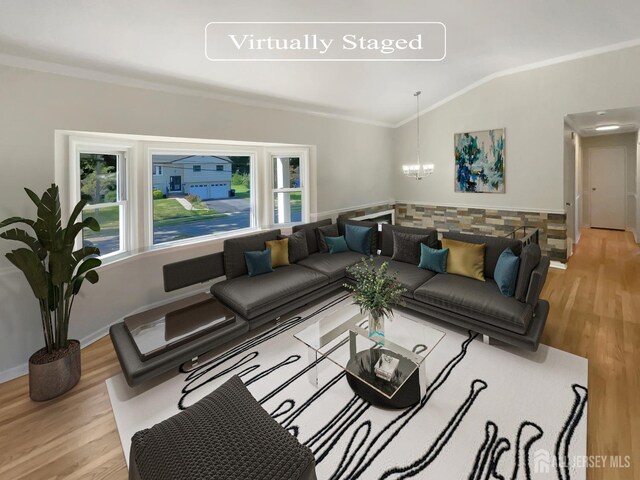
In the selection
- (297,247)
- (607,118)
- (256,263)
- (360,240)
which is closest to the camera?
(256,263)

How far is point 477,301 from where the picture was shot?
9.54ft

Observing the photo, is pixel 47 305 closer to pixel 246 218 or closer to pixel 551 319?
pixel 246 218

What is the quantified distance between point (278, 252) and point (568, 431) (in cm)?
Result: 322

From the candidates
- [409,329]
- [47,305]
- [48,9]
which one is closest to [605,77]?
[409,329]

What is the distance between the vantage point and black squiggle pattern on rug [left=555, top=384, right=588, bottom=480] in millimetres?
1720

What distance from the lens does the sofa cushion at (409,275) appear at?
11.2 ft

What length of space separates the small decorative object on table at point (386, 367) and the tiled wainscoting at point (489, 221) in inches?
174

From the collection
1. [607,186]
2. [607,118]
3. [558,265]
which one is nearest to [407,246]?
[558,265]

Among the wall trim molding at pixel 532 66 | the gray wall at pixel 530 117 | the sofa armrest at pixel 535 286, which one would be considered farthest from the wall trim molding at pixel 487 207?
the sofa armrest at pixel 535 286

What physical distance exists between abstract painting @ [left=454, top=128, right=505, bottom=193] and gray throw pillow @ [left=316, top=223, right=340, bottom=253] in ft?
9.51

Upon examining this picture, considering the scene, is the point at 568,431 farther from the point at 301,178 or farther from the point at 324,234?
the point at 301,178

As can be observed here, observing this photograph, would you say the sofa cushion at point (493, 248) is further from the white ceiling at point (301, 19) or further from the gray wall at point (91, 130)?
the gray wall at point (91, 130)

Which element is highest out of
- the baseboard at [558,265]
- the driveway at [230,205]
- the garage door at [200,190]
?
the garage door at [200,190]

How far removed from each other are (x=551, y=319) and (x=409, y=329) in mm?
1914
